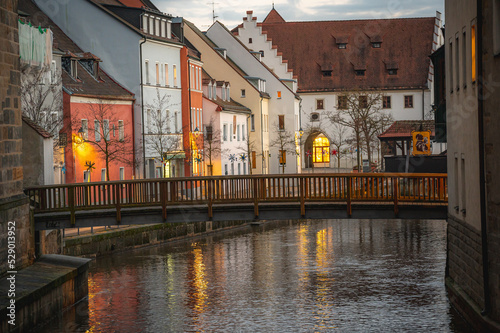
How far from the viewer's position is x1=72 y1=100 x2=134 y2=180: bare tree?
43219mm

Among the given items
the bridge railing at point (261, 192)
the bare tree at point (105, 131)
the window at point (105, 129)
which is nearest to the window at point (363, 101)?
the bare tree at point (105, 131)

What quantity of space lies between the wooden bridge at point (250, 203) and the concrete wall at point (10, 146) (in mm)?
3203

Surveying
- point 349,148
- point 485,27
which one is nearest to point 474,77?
point 485,27

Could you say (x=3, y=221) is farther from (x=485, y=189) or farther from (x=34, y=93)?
(x=34, y=93)

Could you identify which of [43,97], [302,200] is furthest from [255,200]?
[43,97]

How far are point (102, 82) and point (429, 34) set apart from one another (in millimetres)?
46901

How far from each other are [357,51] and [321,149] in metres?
9.88

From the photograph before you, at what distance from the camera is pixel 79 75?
4569cm

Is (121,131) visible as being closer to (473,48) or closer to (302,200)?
(302,200)

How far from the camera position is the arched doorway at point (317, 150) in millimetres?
89062

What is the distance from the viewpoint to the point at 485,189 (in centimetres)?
1853

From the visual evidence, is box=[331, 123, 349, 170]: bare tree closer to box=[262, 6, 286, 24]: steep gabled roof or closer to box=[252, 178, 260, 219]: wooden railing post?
box=[262, 6, 286, 24]: steep gabled roof

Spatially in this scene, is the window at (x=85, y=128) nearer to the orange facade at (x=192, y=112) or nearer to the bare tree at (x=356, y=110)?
the orange facade at (x=192, y=112)

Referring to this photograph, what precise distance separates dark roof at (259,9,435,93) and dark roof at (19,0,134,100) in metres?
41.0
